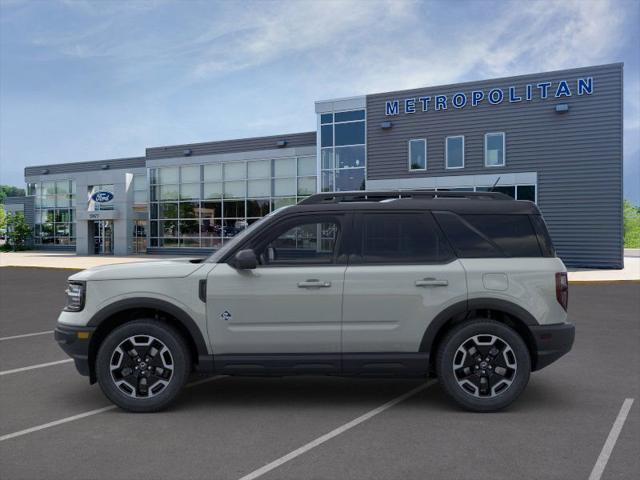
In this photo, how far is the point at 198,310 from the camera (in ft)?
16.8

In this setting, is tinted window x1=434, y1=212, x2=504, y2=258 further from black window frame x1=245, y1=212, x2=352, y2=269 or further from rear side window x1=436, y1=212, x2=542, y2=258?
black window frame x1=245, y1=212, x2=352, y2=269

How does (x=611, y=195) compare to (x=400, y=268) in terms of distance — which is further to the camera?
(x=611, y=195)

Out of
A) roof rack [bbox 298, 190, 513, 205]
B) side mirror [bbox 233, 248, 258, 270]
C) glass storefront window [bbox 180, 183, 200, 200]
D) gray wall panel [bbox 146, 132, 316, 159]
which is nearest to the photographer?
side mirror [bbox 233, 248, 258, 270]

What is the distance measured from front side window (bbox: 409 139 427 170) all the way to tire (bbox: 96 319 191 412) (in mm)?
23643

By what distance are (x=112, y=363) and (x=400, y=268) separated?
2.63 m

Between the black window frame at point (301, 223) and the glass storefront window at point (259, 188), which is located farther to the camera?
the glass storefront window at point (259, 188)

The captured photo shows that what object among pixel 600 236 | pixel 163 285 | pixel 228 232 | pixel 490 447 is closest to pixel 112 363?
pixel 163 285

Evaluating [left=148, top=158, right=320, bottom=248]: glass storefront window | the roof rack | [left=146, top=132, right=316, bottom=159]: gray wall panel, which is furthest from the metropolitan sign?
the roof rack

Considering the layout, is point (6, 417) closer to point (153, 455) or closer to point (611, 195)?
point (153, 455)

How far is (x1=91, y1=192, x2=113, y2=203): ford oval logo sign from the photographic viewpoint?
4103cm

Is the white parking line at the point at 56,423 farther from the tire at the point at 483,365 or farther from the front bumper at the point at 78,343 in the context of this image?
the tire at the point at 483,365

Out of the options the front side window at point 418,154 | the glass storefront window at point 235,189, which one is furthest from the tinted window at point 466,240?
the glass storefront window at point 235,189

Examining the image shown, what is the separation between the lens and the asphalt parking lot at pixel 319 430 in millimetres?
3885

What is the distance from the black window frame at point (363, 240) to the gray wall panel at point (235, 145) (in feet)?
95.6
